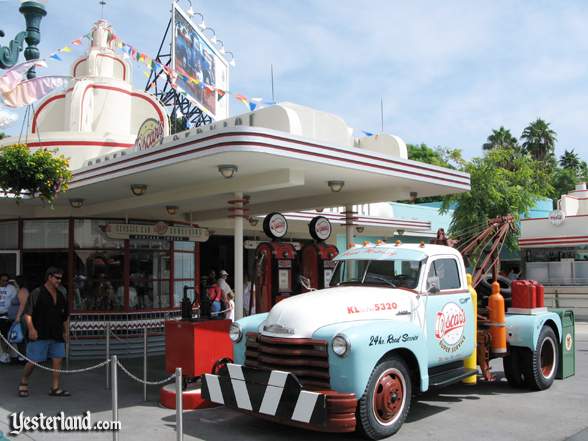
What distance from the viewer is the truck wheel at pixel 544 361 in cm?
863

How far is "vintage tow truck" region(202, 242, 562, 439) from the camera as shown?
599cm

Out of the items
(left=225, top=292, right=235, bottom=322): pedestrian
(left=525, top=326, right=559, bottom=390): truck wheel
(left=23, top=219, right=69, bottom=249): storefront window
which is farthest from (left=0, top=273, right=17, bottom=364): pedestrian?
(left=525, top=326, right=559, bottom=390): truck wheel

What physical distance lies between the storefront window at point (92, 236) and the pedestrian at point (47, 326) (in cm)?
446

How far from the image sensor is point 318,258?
11398 mm

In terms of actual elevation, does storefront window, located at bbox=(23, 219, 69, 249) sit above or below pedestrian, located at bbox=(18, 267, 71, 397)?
above

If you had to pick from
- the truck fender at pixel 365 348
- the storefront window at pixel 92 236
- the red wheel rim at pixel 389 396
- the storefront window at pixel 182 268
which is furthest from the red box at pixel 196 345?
the storefront window at pixel 182 268

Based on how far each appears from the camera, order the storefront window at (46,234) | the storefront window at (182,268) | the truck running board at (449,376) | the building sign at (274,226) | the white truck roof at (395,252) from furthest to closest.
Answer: the storefront window at (182,268) → the storefront window at (46,234) → the building sign at (274,226) → the white truck roof at (395,252) → the truck running board at (449,376)

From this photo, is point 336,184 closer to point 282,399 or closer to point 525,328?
point 525,328

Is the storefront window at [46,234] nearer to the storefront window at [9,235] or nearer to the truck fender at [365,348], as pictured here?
the storefront window at [9,235]

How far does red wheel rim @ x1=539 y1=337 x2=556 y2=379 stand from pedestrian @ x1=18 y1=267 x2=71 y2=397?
7078 millimetres

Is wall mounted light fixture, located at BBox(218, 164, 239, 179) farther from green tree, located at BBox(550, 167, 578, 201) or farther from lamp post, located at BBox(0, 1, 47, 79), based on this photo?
green tree, located at BBox(550, 167, 578, 201)

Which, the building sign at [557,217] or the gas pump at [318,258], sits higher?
the building sign at [557,217]

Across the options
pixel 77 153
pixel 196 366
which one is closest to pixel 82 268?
pixel 77 153

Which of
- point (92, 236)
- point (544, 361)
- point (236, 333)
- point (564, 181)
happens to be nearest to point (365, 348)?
point (236, 333)
